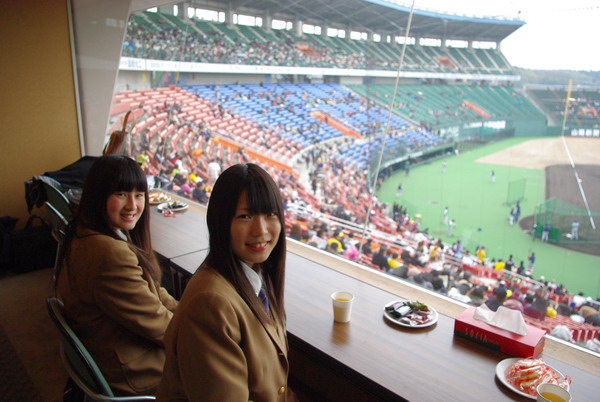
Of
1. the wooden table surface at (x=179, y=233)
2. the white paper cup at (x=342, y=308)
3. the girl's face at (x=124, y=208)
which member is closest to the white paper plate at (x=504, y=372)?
the white paper cup at (x=342, y=308)

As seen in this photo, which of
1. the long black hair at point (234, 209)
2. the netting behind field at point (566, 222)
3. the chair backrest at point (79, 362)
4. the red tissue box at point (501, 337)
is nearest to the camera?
the long black hair at point (234, 209)

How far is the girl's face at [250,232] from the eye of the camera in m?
0.82

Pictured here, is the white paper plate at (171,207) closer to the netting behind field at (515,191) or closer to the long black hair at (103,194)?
the long black hair at (103,194)

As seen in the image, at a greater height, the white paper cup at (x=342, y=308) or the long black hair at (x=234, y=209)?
the long black hair at (x=234, y=209)

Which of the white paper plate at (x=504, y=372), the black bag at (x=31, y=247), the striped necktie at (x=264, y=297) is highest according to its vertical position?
the striped necktie at (x=264, y=297)

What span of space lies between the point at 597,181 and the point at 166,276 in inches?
77.8

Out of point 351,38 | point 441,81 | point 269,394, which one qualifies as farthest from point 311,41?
point 269,394

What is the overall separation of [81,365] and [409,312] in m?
0.96

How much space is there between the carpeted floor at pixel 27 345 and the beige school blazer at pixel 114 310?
91 cm

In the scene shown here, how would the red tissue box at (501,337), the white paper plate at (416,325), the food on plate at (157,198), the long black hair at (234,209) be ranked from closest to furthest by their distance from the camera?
the long black hair at (234,209), the red tissue box at (501,337), the white paper plate at (416,325), the food on plate at (157,198)

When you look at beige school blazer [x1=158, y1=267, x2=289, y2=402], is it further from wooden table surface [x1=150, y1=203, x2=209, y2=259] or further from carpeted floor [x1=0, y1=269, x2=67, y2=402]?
carpeted floor [x1=0, y1=269, x2=67, y2=402]

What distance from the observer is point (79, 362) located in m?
0.95

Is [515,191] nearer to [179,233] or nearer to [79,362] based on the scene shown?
[179,233]

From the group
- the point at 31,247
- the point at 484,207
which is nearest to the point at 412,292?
the point at 484,207
